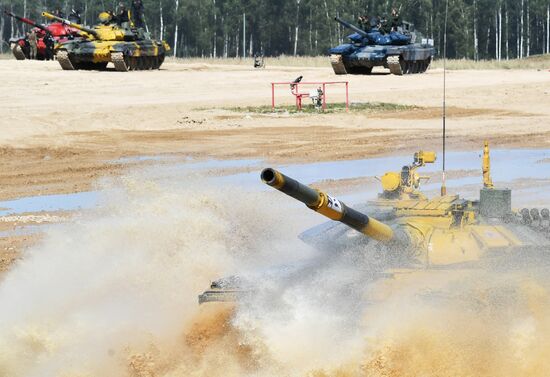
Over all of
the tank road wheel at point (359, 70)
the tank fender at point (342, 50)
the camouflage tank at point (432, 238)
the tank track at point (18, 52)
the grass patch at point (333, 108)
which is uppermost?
the tank track at point (18, 52)

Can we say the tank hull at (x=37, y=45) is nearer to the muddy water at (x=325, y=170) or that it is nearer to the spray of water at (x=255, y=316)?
the muddy water at (x=325, y=170)

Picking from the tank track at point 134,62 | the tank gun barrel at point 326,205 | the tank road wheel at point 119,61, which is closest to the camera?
the tank gun barrel at point 326,205

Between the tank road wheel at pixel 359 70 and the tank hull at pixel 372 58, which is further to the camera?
the tank road wheel at pixel 359 70

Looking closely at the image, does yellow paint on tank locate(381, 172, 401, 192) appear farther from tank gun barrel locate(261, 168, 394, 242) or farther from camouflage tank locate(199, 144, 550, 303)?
tank gun barrel locate(261, 168, 394, 242)

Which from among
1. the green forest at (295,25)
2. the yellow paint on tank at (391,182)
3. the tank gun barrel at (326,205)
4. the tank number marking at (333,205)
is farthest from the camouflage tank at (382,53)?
the tank number marking at (333,205)

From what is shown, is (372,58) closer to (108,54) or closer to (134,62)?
(134,62)

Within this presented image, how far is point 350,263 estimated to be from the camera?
878 centimetres

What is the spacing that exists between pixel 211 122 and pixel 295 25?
61637 millimetres

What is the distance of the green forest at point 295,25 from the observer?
272ft

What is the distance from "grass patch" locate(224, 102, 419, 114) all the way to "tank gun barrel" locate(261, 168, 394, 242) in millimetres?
21002

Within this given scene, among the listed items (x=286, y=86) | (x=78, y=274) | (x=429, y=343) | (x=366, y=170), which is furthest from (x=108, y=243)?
(x=286, y=86)

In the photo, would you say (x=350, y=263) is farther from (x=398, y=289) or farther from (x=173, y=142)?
(x=173, y=142)

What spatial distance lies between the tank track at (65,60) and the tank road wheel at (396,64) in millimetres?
11552

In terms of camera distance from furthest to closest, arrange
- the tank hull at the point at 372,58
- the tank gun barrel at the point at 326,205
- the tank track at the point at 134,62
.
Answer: the tank track at the point at 134,62 < the tank hull at the point at 372,58 < the tank gun barrel at the point at 326,205
